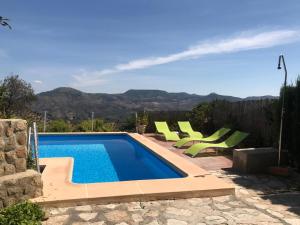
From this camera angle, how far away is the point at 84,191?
5375 mm

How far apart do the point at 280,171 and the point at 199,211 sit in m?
3.14

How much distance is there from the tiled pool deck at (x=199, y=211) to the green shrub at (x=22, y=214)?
0.16 m

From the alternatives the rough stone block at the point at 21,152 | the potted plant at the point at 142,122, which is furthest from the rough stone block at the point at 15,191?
the potted plant at the point at 142,122

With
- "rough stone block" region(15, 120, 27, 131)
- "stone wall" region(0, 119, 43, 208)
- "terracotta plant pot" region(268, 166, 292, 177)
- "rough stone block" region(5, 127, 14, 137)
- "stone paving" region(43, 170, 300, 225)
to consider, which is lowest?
"stone paving" region(43, 170, 300, 225)

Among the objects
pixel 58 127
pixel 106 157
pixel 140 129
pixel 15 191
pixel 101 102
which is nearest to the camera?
pixel 15 191

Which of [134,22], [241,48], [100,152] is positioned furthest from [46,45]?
[241,48]

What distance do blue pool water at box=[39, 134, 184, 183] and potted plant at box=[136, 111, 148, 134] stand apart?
1325mm

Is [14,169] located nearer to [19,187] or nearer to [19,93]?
[19,187]

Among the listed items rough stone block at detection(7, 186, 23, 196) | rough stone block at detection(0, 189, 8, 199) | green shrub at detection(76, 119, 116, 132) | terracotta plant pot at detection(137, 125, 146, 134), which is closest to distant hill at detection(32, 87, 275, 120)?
green shrub at detection(76, 119, 116, 132)

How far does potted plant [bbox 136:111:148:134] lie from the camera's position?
52.6ft

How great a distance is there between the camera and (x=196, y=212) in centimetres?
491

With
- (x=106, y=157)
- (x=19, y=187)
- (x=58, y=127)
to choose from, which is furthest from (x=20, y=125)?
(x=58, y=127)

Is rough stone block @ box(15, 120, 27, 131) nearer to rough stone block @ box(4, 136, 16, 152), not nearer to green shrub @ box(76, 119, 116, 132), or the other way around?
rough stone block @ box(4, 136, 16, 152)

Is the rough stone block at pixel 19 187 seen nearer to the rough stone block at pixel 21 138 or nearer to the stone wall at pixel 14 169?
the stone wall at pixel 14 169
